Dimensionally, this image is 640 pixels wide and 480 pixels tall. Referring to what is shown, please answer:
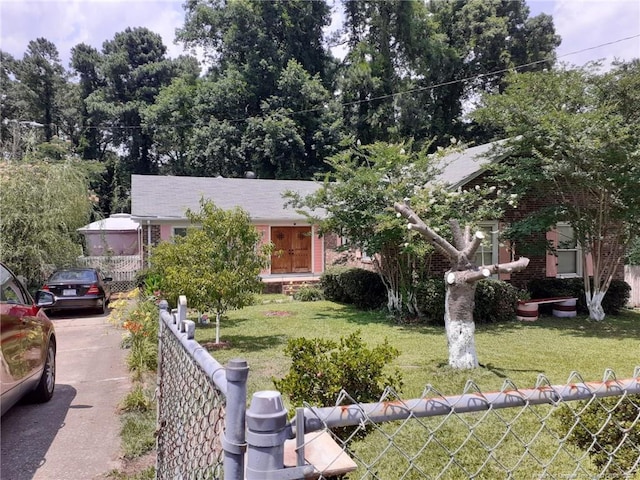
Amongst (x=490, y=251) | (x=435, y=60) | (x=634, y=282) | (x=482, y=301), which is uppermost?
(x=435, y=60)

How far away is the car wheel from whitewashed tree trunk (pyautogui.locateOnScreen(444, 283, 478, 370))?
5.38m

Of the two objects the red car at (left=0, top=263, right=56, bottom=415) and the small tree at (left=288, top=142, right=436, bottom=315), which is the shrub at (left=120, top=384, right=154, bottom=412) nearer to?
the red car at (left=0, top=263, right=56, bottom=415)

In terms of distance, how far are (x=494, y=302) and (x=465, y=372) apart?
5137 mm

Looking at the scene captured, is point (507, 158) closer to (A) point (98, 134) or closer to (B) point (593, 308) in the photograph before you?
(B) point (593, 308)

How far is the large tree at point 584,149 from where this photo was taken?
400 inches

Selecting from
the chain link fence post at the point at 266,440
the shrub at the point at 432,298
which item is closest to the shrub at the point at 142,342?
the chain link fence post at the point at 266,440

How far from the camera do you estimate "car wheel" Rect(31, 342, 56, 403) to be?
5.57 m

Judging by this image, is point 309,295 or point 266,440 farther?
point 309,295

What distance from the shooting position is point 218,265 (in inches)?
340

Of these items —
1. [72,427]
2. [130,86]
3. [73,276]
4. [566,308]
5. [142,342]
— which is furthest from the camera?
[130,86]

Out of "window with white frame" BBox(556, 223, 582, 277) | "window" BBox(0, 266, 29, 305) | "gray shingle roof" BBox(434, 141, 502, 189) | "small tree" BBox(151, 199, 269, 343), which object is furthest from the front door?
"window" BBox(0, 266, 29, 305)

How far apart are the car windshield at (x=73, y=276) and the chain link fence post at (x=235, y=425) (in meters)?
13.5

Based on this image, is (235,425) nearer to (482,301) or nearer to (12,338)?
(12,338)

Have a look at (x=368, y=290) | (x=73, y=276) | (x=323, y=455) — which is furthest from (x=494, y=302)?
(x=73, y=276)
